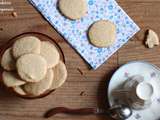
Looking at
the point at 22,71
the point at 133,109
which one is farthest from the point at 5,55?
the point at 133,109

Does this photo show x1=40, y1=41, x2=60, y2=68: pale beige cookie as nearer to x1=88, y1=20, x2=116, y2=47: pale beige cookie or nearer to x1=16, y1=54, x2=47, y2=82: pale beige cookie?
x1=16, y1=54, x2=47, y2=82: pale beige cookie

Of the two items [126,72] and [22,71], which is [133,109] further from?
[22,71]

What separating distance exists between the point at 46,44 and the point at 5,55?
8 centimetres

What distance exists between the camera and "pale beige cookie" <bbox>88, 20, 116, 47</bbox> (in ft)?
3.08

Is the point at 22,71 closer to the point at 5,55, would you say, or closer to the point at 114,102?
the point at 5,55

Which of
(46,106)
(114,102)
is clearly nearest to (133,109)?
(114,102)

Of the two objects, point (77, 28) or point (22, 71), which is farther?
point (77, 28)

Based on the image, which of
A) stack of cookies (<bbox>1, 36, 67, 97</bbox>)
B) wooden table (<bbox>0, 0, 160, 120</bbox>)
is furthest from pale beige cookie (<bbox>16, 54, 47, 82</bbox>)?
wooden table (<bbox>0, 0, 160, 120</bbox>)

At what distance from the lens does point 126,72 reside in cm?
93

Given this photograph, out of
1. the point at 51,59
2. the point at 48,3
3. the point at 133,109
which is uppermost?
the point at 48,3

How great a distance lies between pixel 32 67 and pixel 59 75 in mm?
58

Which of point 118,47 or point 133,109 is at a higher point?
point 118,47

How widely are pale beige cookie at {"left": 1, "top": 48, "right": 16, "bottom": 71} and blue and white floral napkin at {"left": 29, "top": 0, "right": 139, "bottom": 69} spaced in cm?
13

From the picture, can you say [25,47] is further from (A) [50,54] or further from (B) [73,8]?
(B) [73,8]
